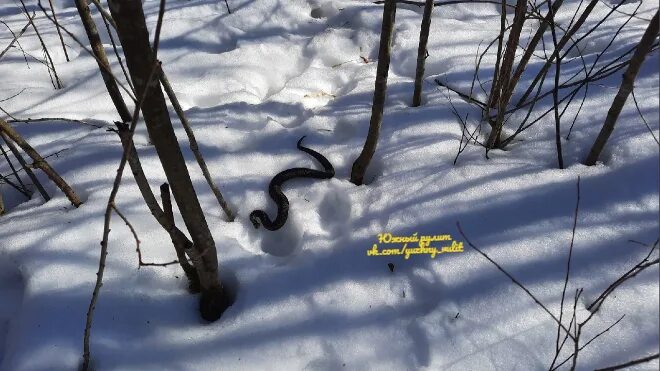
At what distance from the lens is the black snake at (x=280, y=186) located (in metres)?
2.14

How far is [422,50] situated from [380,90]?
77cm

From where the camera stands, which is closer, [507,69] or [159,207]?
[159,207]

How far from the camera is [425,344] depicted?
1.60m

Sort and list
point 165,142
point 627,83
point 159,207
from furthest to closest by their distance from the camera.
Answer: point 627,83 < point 159,207 < point 165,142

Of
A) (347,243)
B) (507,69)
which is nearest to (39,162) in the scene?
(347,243)

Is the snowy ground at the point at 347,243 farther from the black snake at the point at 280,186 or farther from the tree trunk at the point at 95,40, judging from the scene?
the tree trunk at the point at 95,40

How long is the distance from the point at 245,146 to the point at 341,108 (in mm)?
695

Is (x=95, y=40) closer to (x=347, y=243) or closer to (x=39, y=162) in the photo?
(x=39, y=162)

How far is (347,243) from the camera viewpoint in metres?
1.98

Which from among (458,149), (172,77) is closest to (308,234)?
(458,149)

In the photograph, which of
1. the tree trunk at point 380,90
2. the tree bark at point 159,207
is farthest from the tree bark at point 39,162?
the tree trunk at point 380,90

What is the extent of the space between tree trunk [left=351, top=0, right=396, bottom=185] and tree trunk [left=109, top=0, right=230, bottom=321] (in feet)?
2.91

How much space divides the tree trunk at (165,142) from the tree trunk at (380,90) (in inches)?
34.9

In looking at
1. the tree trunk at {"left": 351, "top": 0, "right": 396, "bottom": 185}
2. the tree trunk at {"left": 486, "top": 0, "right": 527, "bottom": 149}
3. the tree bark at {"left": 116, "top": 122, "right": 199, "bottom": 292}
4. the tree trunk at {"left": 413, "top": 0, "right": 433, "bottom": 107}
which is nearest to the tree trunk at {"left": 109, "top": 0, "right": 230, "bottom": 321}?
the tree bark at {"left": 116, "top": 122, "right": 199, "bottom": 292}
